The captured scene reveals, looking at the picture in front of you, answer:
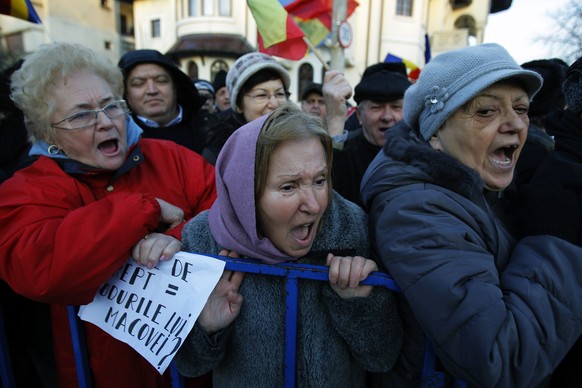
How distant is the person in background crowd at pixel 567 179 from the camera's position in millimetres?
1264

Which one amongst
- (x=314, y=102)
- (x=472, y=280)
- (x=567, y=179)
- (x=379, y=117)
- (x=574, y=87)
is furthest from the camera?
(x=314, y=102)

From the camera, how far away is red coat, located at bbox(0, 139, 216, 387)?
130cm

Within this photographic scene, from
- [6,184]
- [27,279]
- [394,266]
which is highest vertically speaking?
[6,184]

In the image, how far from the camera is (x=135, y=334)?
4.69 ft

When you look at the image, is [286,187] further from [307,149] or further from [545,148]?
[545,148]

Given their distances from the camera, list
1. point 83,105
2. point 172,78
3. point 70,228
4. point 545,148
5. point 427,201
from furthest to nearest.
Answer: point 172,78 → point 545,148 → point 83,105 → point 70,228 → point 427,201

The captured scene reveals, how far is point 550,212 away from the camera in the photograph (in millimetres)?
1255

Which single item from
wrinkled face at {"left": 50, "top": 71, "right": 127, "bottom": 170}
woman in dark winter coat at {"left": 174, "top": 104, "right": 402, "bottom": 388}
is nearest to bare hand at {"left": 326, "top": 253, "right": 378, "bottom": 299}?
woman in dark winter coat at {"left": 174, "top": 104, "right": 402, "bottom": 388}

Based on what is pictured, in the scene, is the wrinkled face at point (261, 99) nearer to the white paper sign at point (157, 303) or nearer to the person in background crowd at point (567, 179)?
the white paper sign at point (157, 303)

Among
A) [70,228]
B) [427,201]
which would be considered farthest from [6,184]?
[427,201]

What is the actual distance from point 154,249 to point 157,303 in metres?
0.21

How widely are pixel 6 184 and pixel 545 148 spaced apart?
3.07 meters

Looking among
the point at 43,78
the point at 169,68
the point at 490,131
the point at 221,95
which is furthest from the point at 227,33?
the point at 490,131

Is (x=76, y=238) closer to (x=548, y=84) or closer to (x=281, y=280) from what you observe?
(x=281, y=280)
